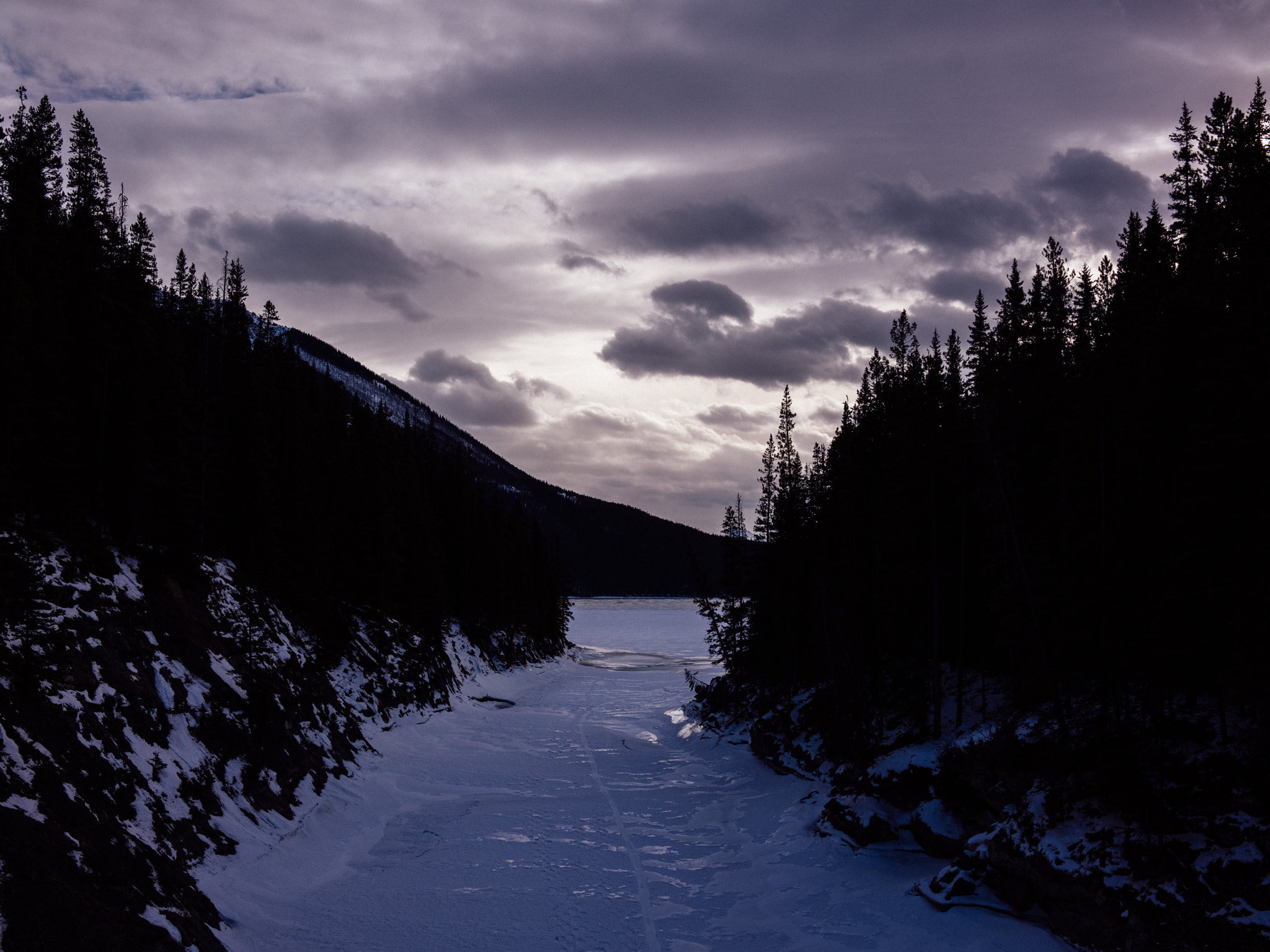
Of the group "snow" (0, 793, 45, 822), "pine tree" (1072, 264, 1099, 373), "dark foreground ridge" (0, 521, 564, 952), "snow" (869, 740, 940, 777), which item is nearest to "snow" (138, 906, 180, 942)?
"dark foreground ridge" (0, 521, 564, 952)

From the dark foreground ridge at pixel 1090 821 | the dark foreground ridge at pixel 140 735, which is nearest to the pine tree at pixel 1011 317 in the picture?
the dark foreground ridge at pixel 1090 821

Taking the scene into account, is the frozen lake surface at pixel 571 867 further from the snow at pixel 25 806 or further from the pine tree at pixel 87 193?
the pine tree at pixel 87 193

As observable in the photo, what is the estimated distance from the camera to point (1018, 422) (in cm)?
2586

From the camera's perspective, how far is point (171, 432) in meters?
25.4

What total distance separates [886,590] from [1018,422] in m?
8.25

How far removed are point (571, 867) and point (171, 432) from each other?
2067 cm

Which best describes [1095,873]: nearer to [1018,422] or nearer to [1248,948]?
[1248,948]

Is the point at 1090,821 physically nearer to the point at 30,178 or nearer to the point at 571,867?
the point at 571,867

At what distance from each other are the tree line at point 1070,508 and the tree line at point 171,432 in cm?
2248

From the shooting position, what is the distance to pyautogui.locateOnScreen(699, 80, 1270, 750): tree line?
15.9 metres

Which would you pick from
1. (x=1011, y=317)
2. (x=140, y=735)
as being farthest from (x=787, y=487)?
(x=140, y=735)

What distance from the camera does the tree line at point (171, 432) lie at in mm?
20594

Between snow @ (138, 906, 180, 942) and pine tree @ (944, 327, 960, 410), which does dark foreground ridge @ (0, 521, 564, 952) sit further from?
pine tree @ (944, 327, 960, 410)

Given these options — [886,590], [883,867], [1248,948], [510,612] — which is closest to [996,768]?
[883,867]
